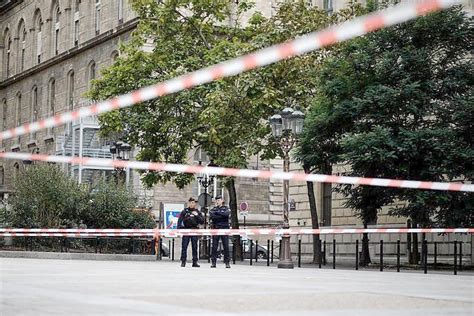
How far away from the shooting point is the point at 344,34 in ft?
24.0

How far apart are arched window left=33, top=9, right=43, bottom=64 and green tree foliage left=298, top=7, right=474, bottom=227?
44.4m

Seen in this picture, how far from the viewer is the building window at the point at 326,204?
43969mm

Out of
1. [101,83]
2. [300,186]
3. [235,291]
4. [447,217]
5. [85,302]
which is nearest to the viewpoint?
[85,302]

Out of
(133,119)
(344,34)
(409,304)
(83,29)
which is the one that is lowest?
(409,304)

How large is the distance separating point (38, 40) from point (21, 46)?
4.38 m

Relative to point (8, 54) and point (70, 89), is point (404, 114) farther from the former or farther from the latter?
point (8, 54)

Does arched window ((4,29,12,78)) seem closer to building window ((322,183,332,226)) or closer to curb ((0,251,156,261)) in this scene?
building window ((322,183,332,226))

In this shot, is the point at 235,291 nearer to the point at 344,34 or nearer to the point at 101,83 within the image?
the point at 344,34

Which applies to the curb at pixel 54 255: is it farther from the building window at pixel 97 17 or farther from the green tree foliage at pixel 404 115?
the building window at pixel 97 17

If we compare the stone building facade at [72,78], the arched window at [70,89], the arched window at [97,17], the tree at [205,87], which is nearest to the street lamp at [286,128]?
the tree at [205,87]

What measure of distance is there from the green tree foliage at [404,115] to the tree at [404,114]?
0.03 m

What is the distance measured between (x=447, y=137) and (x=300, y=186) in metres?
15.9

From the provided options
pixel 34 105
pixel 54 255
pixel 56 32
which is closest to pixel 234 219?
pixel 54 255

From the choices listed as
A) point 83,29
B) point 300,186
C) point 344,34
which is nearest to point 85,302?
point 344,34
